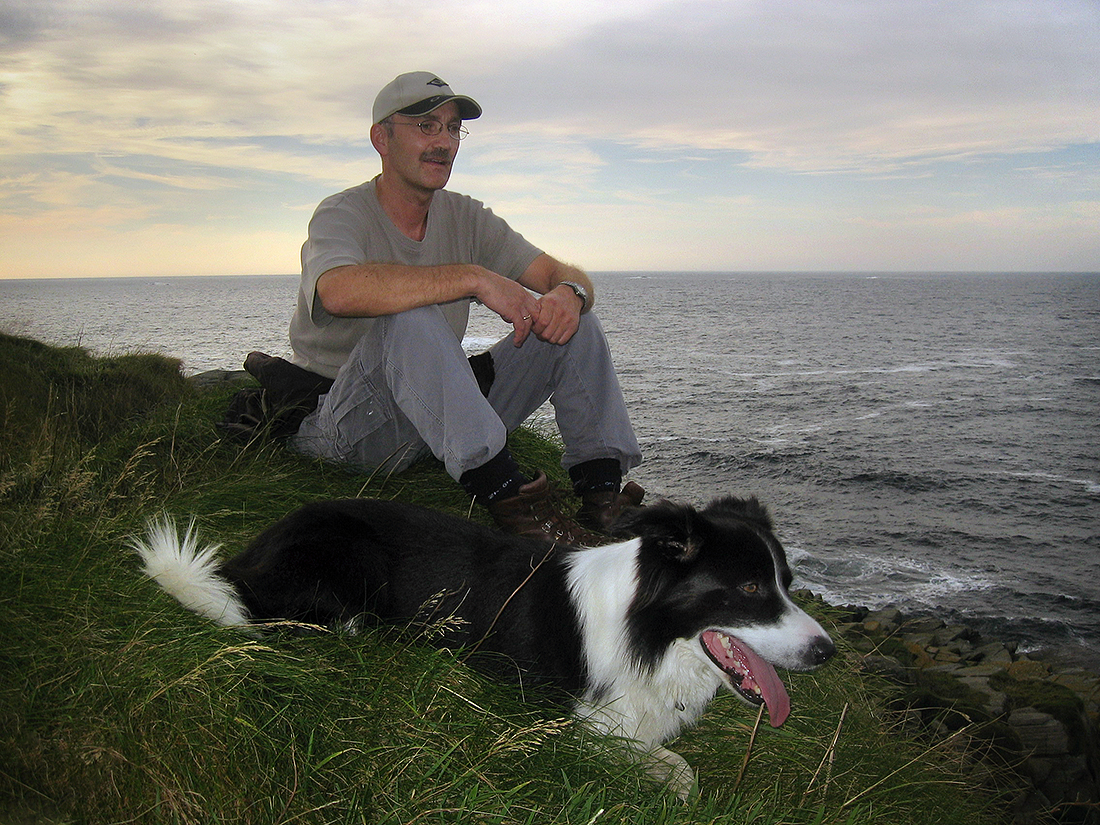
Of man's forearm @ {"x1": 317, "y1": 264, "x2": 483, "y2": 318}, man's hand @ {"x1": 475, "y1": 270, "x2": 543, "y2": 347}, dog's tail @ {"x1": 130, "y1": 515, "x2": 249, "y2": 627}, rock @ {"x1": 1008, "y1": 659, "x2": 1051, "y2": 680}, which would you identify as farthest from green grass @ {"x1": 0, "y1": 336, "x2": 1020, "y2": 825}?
rock @ {"x1": 1008, "y1": 659, "x2": 1051, "y2": 680}

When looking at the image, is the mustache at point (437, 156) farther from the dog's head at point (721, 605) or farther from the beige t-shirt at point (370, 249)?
the dog's head at point (721, 605)

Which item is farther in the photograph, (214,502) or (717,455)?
(717,455)

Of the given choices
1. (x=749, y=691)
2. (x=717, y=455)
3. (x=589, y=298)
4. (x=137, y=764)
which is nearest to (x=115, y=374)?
(x=589, y=298)

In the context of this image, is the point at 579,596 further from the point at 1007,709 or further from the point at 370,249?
the point at 1007,709

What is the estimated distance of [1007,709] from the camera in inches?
283

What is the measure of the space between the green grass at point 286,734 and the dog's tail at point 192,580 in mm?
58

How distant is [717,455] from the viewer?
18.2 meters

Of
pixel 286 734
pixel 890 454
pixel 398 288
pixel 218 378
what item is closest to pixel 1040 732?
pixel 398 288

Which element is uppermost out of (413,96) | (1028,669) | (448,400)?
(413,96)

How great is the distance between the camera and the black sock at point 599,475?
4.25m

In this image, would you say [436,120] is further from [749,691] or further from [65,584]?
[749,691]

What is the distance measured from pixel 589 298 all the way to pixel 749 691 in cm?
243

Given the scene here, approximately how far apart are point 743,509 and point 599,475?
4.62 feet

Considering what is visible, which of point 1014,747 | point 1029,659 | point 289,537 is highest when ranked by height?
point 289,537
